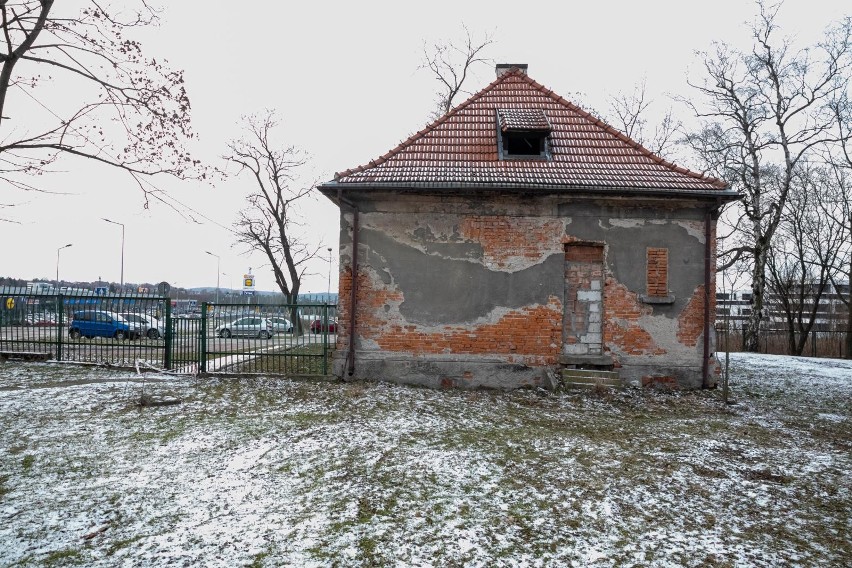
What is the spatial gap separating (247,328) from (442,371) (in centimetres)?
429

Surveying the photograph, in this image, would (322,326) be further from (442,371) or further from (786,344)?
(786,344)

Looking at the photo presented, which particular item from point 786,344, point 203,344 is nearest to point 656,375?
point 203,344

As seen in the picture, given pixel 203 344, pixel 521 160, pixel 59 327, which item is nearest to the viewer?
pixel 521 160

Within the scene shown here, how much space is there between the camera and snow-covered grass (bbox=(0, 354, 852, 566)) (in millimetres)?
4094

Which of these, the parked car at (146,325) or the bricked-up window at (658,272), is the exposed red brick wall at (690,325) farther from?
the parked car at (146,325)

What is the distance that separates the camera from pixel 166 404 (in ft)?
29.2

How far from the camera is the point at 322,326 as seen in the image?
1152cm

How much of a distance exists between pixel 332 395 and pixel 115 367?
6280 mm

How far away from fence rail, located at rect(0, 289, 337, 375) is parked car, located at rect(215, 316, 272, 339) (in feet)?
0.07

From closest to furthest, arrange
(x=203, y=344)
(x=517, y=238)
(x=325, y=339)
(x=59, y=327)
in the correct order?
1. (x=517, y=238)
2. (x=325, y=339)
3. (x=203, y=344)
4. (x=59, y=327)

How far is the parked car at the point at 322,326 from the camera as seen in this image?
11.4 metres

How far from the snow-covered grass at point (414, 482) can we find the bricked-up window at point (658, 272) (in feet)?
7.53

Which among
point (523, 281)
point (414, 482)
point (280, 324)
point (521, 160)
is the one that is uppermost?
point (521, 160)

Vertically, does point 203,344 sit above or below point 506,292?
below
